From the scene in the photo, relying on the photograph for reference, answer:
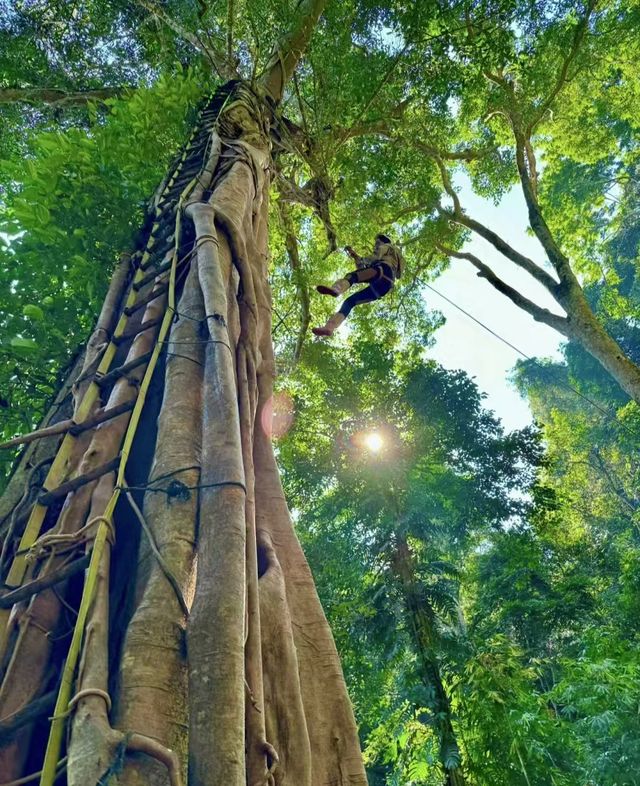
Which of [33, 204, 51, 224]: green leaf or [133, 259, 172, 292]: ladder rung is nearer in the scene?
[133, 259, 172, 292]: ladder rung

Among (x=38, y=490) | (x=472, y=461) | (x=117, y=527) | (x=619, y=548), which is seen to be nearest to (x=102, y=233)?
(x=38, y=490)

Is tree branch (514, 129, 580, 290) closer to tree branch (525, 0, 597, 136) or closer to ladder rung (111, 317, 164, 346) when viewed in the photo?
tree branch (525, 0, 597, 136)

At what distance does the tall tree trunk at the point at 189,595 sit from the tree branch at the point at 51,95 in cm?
442

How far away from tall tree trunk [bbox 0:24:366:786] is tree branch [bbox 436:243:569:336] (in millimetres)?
5709

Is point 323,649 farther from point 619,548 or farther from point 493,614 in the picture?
point 619,548

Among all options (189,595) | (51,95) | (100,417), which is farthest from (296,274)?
(189,595)

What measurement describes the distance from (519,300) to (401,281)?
2.59 metres

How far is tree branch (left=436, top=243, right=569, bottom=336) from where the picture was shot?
694cm

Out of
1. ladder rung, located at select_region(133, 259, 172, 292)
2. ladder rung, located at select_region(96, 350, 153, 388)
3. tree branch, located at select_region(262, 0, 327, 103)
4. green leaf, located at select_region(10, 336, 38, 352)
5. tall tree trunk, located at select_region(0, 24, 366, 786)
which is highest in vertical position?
tree branch, located at select_region(262, 0, 327, 103)

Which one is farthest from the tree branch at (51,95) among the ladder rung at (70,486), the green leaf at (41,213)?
the ladder rung at (70,486)

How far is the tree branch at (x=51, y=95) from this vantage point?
5.52 metres

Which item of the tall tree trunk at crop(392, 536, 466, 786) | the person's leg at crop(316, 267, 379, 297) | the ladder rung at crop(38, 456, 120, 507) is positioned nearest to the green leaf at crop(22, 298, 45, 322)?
the ladder rung at crop(38, 456, 120, 507)

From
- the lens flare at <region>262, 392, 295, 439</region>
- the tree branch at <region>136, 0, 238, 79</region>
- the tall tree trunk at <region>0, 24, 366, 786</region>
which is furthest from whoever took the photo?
the lens flare at <region>262, 392, 295, 439</region>

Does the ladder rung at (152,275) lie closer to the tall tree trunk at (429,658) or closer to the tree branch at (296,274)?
the tree branch at (296,274)
